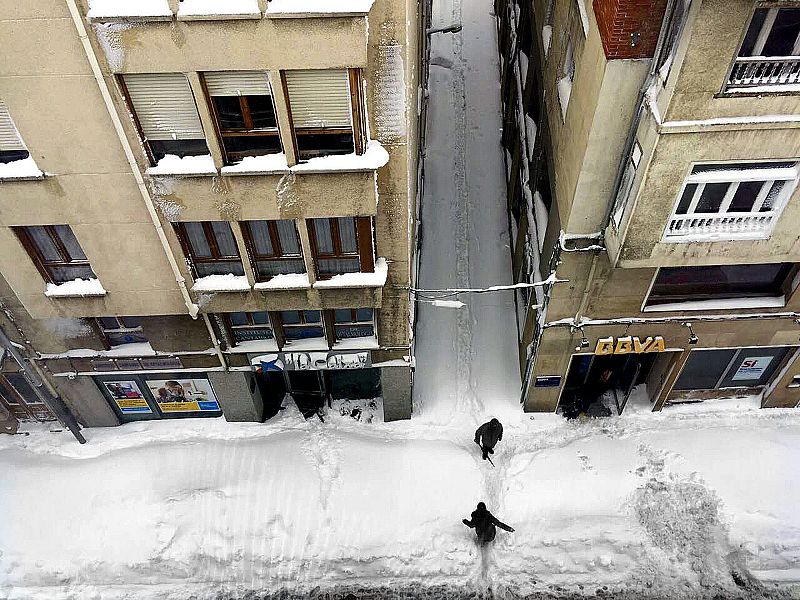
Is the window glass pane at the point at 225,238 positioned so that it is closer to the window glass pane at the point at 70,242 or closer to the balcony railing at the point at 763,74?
the window glass pane at the point at 70,242

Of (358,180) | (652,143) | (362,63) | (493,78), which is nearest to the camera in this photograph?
(362,63)

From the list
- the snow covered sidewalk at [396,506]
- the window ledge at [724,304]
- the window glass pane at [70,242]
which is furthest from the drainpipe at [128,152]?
the window ledge at [724,304]

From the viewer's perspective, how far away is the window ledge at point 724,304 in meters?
17.4

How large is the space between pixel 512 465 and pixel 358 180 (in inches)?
443

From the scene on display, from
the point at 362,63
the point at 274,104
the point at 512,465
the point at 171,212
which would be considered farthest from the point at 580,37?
the point at 512,465

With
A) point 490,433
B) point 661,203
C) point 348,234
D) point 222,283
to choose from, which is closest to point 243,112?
point 348,234

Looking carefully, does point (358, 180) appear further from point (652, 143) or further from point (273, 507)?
point (273, 507)

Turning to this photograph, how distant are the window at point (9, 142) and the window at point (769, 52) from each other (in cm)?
1470

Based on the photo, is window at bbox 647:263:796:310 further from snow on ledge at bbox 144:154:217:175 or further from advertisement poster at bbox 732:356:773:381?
snow on ledge at bbox 144:154:217:175

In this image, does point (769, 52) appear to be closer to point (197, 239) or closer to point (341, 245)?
point (341, 245)

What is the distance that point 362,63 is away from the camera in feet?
38.4

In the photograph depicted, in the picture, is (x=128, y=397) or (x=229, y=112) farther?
(x=128, y=397)

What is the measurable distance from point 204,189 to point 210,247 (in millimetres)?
2149

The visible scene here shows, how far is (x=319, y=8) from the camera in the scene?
11047 mm
